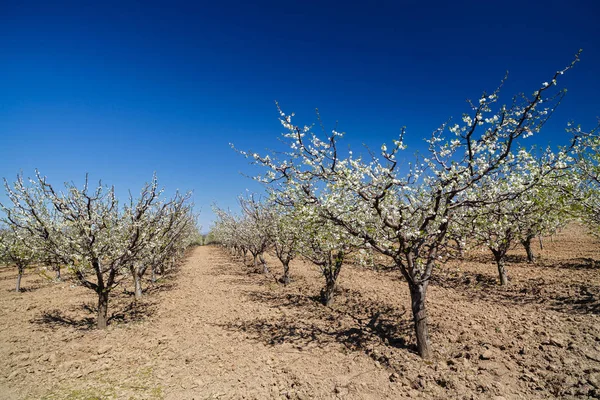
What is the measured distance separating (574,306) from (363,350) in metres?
8.95

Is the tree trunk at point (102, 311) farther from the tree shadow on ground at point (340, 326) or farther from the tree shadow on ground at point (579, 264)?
the tree shadow on ground at point (579, 264)

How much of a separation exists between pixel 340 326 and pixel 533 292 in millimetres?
10013

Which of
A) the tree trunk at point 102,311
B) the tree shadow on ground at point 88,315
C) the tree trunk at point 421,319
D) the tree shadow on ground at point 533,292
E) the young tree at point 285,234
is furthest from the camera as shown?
the young tree at point 285,234

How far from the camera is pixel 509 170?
24.4 feet

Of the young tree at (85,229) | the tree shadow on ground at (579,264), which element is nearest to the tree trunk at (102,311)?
the young tree at (85,229)

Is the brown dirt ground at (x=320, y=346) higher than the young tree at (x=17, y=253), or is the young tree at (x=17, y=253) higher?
the young tree at (x=17, y=253)

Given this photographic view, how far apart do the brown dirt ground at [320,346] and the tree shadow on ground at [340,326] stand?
2.7 inches

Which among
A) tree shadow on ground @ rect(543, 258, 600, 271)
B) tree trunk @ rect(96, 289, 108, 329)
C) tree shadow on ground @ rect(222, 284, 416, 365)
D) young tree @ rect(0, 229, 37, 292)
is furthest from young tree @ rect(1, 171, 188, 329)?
tree shadow on ground @ rect(543, 258, 600, 271)

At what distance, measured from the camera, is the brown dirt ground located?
7.45m

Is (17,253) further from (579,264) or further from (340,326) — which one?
(579,264)

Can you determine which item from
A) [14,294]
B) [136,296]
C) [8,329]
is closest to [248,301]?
[136,296]

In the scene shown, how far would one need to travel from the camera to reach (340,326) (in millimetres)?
11641

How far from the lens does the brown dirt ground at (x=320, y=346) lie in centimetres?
745

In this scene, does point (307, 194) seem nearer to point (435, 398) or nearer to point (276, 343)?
point (276, 343)
